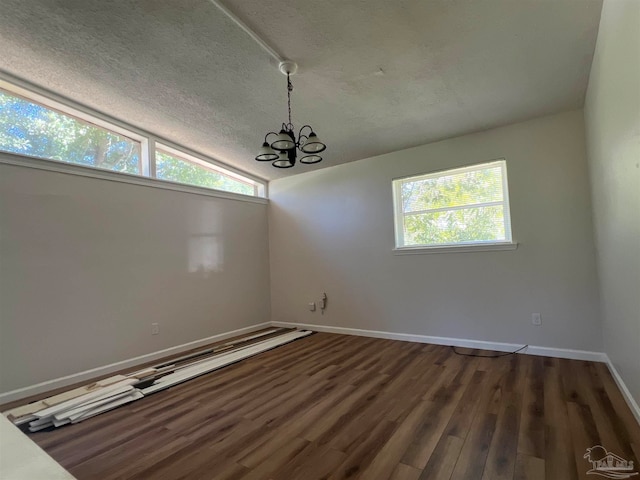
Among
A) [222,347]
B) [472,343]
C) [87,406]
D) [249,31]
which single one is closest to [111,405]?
[87,406]

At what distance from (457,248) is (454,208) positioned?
0.50 metres

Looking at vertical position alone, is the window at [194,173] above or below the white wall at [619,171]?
above

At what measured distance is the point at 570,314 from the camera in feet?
10.4

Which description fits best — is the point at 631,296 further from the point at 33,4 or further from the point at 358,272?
the point at 33,4

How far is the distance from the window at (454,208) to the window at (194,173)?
2543 mm

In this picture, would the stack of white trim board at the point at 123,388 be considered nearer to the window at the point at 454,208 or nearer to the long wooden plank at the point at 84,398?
the long wooden plank at the point at 84,398

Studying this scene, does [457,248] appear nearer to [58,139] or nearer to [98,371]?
[98,371]

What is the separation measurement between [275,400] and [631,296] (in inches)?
98.1

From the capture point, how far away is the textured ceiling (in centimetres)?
222

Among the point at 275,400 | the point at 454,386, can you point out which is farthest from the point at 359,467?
the point at 454,386

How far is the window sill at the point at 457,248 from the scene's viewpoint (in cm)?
348

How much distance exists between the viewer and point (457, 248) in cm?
376

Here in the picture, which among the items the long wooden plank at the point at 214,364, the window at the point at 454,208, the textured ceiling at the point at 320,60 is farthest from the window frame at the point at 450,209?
the long wooden plank at the point at 214,364

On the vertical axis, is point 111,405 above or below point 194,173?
below
